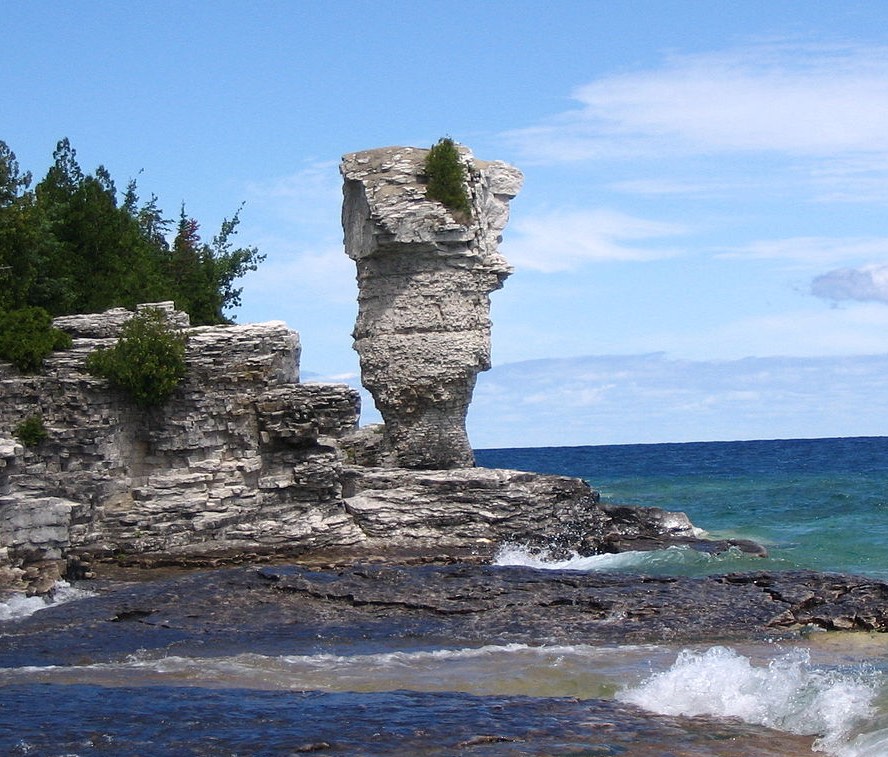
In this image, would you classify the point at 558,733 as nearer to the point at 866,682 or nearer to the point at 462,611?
the point at 866,682

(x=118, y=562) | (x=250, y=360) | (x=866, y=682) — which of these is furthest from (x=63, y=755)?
(x=250, y=360)

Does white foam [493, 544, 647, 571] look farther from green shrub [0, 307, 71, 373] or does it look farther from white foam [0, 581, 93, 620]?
green shrub [0, 307, 71, 373]

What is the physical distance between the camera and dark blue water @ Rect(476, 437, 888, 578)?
30.6 m

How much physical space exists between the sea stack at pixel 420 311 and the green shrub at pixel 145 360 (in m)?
5.86

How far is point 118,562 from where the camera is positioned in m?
23.1

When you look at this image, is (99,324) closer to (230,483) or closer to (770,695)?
(230,483)

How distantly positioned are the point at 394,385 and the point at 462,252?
3.21 m

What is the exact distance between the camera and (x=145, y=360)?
77.5 ft

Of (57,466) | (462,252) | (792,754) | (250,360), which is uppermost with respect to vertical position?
(462,252)

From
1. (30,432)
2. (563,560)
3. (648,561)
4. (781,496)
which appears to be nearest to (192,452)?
(30,432)

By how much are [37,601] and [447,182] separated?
13557 mm

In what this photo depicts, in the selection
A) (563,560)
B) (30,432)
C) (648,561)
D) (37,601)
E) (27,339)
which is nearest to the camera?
(37,601)

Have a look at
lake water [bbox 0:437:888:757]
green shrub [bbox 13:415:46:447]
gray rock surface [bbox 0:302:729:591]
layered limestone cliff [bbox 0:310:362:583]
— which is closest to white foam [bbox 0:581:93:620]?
lake water [bbox 0:437:888:757]

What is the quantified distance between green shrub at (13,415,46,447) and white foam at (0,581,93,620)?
3459 millimetres
